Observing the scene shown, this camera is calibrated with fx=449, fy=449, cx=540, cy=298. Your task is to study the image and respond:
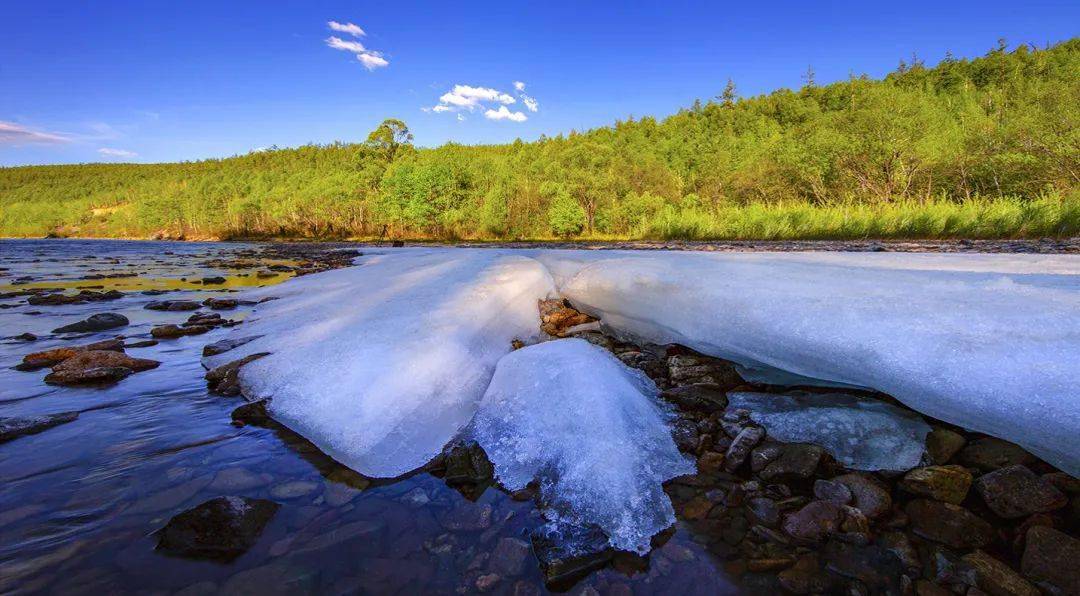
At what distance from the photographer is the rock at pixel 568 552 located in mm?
1457

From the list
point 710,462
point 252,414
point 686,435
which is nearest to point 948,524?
point 710,462

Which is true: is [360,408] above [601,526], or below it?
above

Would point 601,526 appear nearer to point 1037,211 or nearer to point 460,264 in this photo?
point 460,264

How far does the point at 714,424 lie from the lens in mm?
2297

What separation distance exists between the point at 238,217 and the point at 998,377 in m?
92.0

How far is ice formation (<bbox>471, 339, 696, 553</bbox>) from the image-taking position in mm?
1727

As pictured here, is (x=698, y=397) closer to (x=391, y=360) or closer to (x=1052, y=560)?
(x=1052, y=560)

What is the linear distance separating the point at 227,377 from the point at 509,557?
2736 mm

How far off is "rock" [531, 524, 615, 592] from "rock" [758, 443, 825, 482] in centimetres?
82

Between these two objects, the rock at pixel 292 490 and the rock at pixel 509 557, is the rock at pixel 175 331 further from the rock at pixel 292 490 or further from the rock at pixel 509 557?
the rock at pixel 509 557

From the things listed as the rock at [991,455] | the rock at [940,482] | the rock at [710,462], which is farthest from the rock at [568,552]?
the rock at [991,455]

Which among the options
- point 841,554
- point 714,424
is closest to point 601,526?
point 841,554

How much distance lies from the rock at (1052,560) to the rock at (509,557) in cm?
151

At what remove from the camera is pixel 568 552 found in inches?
60.5
